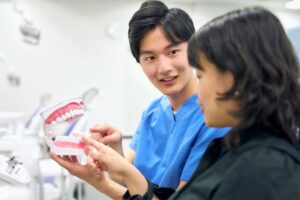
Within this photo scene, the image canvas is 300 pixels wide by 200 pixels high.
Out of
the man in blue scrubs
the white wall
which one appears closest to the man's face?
the man in blue scrubs

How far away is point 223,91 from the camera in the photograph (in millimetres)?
669

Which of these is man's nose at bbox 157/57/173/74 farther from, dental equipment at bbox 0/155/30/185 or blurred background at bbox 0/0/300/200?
blurred background at bbox 0/0/300/200

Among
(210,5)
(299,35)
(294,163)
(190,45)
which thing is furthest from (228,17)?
(210,5)

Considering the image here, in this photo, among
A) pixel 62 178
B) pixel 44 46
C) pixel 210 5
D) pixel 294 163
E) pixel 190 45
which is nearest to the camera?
pixel 294 163

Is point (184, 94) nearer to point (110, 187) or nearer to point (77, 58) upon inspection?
point (110, 187)

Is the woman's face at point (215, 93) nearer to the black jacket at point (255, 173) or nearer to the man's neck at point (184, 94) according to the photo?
the black jacket at point (255, 173)

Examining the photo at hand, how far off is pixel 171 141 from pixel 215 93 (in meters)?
0.40

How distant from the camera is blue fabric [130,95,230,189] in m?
0.95

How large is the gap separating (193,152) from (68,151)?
353 millimetres

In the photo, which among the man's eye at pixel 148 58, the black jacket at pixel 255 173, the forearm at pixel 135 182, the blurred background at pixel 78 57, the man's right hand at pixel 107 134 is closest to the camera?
the black jacket at pixel 255 173

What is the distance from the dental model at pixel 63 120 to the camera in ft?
3.12

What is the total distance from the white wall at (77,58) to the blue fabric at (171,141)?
12.6 feet

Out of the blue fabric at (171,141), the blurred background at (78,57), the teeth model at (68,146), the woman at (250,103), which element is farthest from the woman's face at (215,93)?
the blurred background at (78,57)

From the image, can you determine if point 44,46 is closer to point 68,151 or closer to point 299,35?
point 299,35
